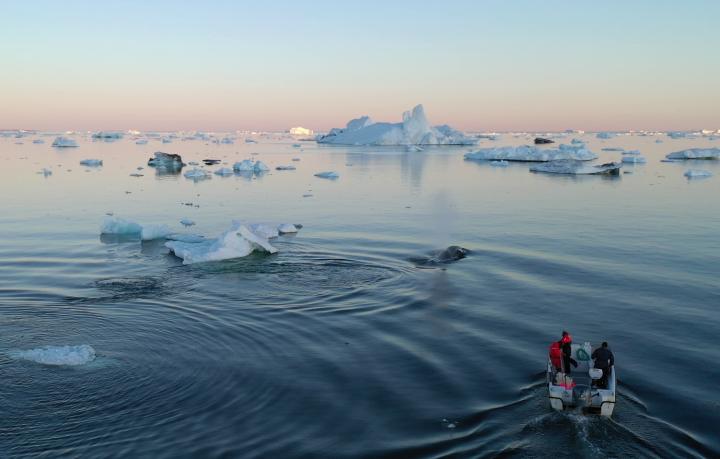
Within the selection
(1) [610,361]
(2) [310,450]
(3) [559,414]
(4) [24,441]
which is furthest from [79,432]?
(1) [610,361]

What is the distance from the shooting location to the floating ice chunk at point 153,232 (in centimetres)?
3512

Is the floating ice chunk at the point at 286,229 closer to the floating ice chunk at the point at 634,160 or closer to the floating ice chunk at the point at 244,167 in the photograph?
the floating ice chunk at the point at 244,167

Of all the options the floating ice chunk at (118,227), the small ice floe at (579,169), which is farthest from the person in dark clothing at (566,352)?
the small ice floe at (579,169)

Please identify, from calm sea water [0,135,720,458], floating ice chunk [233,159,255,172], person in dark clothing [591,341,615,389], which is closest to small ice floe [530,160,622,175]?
calm sea water [0,135,720,458]

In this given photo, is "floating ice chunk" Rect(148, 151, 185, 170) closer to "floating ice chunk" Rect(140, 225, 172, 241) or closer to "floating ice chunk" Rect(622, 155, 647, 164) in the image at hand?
"floating ice chunk" Rect(140, 225, 172, 241)

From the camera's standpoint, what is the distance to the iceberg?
3028 cm

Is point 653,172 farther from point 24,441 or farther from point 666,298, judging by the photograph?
point 24,441

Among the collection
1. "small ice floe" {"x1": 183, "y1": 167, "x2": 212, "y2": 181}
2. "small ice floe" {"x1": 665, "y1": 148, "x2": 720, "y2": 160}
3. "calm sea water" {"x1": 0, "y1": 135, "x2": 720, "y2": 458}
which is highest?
"small ice floe" {"x1": 665, "y1": 148, "x2": 720, "y2": 160}

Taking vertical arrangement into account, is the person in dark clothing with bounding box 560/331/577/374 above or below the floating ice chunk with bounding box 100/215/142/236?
below

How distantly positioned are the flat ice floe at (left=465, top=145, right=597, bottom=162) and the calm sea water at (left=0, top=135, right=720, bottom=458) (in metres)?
57.8

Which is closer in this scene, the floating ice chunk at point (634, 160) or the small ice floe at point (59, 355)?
the small ice floe at point (59, 355)

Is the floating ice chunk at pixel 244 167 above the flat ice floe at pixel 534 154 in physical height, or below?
below

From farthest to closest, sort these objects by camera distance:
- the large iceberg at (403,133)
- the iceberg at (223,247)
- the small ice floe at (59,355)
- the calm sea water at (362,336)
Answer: the large iceberg at (403,133) → the iceberg at (223,247) → the small ice floe at (59,355) → the calm sea water at (362,336)

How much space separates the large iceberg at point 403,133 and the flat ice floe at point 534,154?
1872 inches
